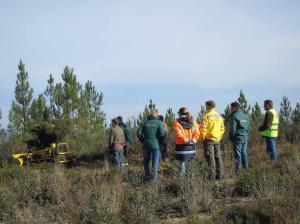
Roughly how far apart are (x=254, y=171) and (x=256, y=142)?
23.1ft

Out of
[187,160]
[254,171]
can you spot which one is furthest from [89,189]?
[254,171]

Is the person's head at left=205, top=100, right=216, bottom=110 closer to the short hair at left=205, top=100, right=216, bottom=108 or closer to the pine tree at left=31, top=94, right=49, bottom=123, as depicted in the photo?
the short hair at left=205, top=100, right=216, bottom=108

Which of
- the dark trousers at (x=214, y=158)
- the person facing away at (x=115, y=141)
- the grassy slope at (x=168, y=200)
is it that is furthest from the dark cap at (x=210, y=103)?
the person facing away at (x=115, y=141)

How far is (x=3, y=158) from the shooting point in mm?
16938

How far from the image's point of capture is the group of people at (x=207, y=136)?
29.0 ft

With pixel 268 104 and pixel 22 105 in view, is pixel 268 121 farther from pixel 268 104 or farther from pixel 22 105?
pixel 22 105

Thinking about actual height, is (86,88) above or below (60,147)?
above

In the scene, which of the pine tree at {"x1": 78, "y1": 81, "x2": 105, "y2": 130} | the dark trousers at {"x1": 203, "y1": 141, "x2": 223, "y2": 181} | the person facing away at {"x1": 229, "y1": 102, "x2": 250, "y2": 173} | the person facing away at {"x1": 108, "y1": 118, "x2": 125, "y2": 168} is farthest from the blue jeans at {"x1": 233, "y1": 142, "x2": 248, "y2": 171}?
the pine tree at {"x1": 78, "y1": 81, "x2": 105, "y2": 130}

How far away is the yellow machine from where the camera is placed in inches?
616

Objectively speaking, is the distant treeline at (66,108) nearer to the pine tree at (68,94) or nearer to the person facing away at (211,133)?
the pine tree at (68,94)

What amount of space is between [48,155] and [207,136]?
889 centimetres

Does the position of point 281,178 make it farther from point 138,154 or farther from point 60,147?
point 60,147

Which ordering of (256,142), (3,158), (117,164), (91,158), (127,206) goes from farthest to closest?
(3,158) < (91,158) < (256,142) < (117,164) < (127,206)

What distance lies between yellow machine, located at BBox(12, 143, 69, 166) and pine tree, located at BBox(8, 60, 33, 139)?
42.4 feet
